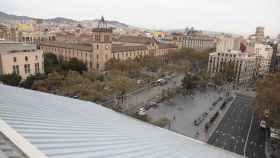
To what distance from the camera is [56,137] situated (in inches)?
323

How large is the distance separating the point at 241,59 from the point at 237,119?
3481 centimetres

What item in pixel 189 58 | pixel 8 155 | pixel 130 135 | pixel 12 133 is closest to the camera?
pixel 8 155

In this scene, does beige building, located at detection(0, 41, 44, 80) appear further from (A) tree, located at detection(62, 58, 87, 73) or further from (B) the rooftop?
(A) tree, located at detection(62, 58, 87, 73)

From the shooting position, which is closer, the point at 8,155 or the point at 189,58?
the point at 8,155

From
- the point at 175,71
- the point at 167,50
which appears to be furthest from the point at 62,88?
the point at 167,50

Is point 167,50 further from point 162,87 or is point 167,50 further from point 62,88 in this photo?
point 62,88

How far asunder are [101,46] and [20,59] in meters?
21.8

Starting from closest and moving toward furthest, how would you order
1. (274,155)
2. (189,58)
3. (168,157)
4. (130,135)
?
(168,157)
(130,135)
(274,155)
(189,58)

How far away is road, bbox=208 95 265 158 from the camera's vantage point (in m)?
26.5

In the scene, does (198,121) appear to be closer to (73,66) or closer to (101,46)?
(73,66)

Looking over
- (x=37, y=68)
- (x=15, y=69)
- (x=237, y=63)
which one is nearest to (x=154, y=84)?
(x=37, y=68)

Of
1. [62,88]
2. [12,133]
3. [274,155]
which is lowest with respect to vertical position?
[274,155]

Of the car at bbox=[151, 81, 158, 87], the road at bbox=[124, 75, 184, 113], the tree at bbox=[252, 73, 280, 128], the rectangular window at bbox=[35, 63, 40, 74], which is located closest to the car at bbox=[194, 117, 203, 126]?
the tree at bbox=[252, 73, 280, 128]

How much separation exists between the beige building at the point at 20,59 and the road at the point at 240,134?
125 feet
